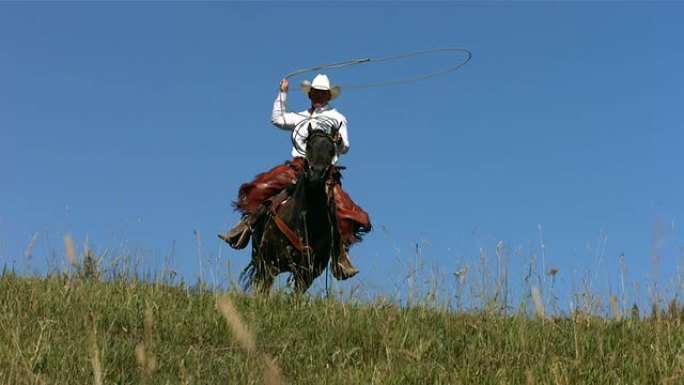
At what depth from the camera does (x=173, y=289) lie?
709 cm

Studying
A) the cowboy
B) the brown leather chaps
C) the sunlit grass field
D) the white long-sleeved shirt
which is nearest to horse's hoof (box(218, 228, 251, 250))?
the cowboy

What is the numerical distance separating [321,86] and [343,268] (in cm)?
243

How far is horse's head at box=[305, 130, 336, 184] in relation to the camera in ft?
28.8

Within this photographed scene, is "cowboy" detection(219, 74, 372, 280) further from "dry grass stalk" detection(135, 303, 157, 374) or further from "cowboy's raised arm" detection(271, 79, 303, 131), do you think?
"dry grass stalk" detection(135, 303, 157, 374)

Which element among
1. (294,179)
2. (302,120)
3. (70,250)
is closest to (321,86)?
(302,120)

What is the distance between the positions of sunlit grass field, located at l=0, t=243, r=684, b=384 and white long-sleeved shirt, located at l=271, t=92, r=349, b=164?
354cm

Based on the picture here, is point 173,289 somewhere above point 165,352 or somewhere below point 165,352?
above

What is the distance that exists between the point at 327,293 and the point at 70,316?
214 cm

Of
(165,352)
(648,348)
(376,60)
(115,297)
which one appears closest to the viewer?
(165,352)

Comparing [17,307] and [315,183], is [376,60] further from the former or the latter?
[17,307]

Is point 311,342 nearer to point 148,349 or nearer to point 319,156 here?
point 148,349

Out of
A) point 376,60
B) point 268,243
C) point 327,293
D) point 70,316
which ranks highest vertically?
point 376,60

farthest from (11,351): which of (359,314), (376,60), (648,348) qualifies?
(376,60)

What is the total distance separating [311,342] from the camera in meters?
5.16
